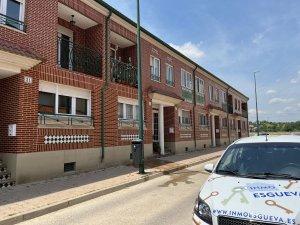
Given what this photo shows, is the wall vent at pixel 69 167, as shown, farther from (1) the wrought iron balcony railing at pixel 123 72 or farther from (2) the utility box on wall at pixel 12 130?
(1) the wrought iron balcony railing at pixel 123 72

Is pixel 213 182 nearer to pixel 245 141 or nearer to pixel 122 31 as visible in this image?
pixel 245 141

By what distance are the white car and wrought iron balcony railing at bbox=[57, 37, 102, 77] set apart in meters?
10.9

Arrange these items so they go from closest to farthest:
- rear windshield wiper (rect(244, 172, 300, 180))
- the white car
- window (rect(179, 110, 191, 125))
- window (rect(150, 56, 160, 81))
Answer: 1. the white car
2. rear windshield wiper (rect(244, 172, 300, 180))
3. window (rect(150, 56, 160, 81))
4. window (rect(179, 110, 191, 125))

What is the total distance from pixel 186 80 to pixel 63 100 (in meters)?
15.3

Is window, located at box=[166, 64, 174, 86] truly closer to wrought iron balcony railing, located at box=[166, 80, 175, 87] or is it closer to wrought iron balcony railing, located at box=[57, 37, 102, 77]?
wrought iron balcony railing, located at box=[166, 80, 175, 87]

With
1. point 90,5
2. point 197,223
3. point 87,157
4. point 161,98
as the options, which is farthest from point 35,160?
point 161,98

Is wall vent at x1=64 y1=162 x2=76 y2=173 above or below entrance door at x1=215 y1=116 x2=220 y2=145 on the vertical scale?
below

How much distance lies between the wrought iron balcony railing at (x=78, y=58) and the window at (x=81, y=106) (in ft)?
5.12

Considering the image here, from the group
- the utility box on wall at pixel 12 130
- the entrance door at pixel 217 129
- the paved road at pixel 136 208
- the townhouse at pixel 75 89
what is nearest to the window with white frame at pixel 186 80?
the townhouse at pixel 75 89

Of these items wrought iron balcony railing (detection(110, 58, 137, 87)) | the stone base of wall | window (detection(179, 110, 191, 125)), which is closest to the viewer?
the stone base of wall

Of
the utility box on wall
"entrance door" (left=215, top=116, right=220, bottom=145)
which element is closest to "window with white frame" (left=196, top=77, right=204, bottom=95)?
"entrance door" (left=215, top=116, right=220, bottom=145)

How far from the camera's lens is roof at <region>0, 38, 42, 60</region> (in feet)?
33.9

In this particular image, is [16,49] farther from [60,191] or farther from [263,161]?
[263,161]

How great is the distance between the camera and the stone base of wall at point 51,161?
11164 mm
